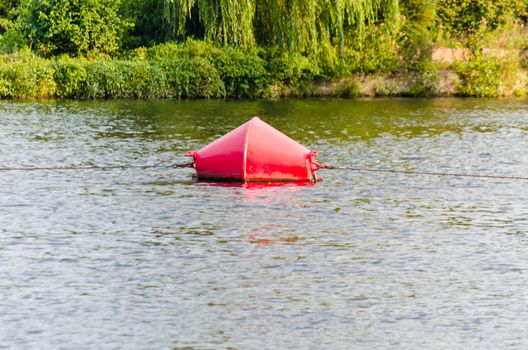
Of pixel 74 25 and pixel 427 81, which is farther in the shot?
pixel 427 81

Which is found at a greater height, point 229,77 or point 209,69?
point 209,69

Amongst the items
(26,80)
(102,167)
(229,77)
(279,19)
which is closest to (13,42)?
(26,80)

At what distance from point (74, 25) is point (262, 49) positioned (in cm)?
674

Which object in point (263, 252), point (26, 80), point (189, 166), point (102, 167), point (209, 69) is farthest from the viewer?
point (209, 69)

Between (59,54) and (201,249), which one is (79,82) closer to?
(59,54)

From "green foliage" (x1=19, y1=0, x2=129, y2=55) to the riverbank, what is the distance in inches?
52.2

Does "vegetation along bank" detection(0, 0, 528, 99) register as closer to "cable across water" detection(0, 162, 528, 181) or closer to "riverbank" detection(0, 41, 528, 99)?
"riverbank" detection(0, 41, 528, 99)

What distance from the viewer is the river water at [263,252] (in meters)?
10.0

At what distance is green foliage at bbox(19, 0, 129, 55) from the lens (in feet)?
132

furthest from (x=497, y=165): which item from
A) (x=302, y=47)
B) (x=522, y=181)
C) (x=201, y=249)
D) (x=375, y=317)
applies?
(x=302, y=47)

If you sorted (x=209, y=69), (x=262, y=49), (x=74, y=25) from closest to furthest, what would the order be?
(x=209, y=69), (x=262, y=49), (x=74, y=25)

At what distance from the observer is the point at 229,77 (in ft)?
131

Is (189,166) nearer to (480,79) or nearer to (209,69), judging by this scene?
(209,69)

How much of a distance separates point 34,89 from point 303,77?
31.0 feet
